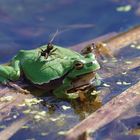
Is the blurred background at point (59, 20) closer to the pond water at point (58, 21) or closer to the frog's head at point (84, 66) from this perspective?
the pond water at point (58, 21)

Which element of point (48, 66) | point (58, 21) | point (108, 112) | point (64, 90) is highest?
point (58, 21)

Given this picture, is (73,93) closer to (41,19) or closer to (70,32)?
(70,32)

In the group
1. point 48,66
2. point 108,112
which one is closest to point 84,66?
point 48,66

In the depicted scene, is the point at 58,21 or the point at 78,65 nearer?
the point at 78,65

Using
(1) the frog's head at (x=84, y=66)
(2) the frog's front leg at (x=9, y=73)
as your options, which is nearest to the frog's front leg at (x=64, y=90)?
(1) the frog's head at (x=84, y=66)

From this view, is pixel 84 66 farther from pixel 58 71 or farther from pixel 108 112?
pixel 108 112

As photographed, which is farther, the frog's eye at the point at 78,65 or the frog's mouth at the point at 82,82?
the frog's mouth at the point at 82,82

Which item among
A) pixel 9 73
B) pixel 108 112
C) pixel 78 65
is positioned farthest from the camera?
pixel 9 73

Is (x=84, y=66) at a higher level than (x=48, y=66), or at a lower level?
lower

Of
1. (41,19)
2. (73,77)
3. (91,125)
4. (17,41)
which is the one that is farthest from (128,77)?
(41,19)

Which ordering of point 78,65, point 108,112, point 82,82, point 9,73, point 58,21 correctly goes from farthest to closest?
→ point 58,21 < point 9,73 < point 82,82 < point 78,65 < point 108,112
